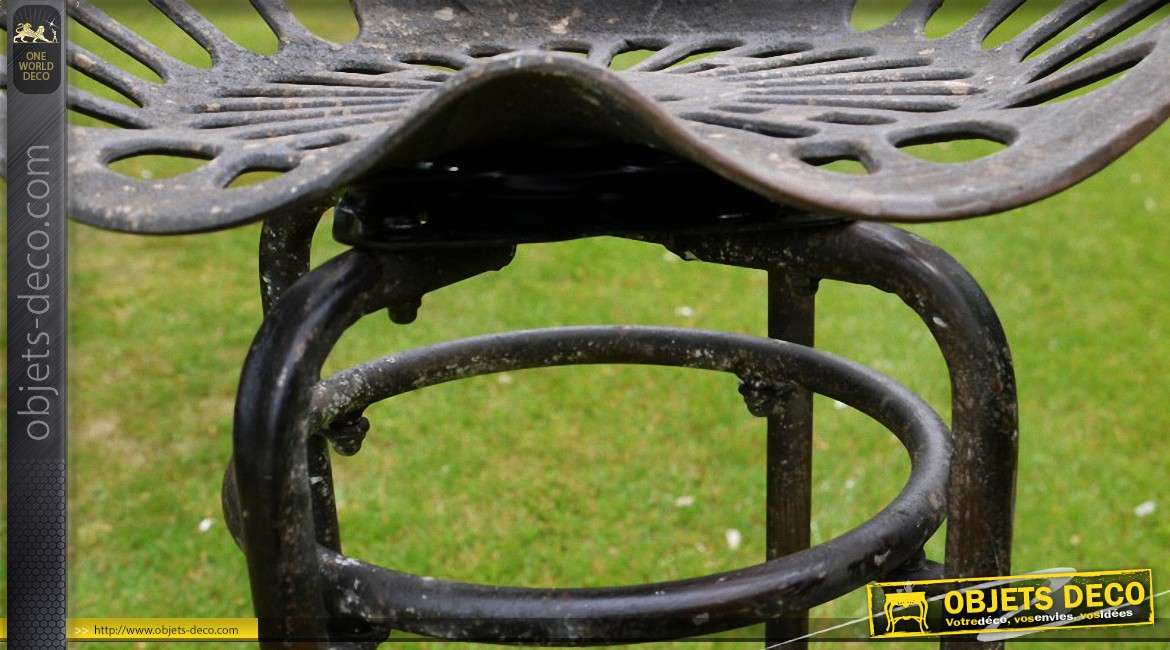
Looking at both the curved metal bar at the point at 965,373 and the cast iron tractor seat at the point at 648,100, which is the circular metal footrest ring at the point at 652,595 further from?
the cast iron tractor seat at the point at 648,100

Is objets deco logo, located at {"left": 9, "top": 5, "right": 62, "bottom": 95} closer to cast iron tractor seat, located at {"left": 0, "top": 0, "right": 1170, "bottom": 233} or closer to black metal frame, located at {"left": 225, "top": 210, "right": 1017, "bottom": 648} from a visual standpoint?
cast iron tractor seat, located at {"left": 0, "top": 0, "right": 1170, "bottom": 233}

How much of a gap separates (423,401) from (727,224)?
1.76 metres

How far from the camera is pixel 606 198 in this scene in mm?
779

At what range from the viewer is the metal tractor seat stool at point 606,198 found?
62cm

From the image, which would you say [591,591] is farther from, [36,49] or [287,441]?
[36,49]

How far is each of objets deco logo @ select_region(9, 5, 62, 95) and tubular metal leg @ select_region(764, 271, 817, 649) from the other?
69cm

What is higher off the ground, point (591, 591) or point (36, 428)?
point (36, 428)

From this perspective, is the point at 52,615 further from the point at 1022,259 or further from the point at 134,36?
the point at 1022,259

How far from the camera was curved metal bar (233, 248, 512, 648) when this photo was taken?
665mm

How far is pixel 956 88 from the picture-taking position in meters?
0.88

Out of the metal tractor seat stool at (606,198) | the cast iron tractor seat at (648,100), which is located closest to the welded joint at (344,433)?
the metal tractor seat stool at (606,198)

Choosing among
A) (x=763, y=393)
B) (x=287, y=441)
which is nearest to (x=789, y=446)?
(x=763, y=393)

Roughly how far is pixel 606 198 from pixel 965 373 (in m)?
0.25

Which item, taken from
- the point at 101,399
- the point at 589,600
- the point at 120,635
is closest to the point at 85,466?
the point at 101,399
